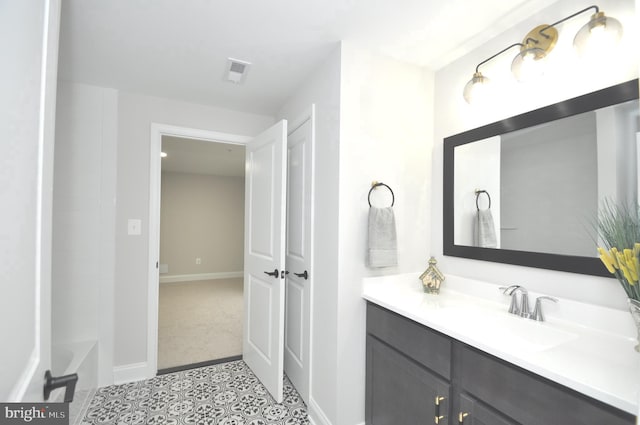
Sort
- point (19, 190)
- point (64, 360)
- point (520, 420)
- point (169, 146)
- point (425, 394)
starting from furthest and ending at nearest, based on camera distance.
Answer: point (169, 146) → point (64, 360) → point (425, 394) → point (520, 420) → point (19, 190)

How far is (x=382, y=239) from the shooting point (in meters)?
1.72

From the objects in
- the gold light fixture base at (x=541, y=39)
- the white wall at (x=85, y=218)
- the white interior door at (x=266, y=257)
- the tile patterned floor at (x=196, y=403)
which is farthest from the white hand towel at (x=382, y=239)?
the white wall at (x=85, y=218)

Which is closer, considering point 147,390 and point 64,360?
point 64,360

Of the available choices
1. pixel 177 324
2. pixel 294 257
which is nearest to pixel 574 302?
pixel 294 257

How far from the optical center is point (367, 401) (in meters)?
1.71

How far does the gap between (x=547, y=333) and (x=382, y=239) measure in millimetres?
840

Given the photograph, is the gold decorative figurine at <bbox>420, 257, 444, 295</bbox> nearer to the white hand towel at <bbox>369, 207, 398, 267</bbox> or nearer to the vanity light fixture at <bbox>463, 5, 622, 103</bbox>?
the white hand towel at <bbox>369, 207, 398, 267</bbox>

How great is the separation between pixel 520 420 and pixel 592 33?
150 cm

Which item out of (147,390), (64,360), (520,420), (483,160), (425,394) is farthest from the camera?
(147,390)

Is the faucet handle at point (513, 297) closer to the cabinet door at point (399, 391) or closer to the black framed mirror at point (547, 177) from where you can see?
the black framed mirror at point (547, 177)

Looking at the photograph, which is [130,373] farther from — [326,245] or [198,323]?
[326,245]

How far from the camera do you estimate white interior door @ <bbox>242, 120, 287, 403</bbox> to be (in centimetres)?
209

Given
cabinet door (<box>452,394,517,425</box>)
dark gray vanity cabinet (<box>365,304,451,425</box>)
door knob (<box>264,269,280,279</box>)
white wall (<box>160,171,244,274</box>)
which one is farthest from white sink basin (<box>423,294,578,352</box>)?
white wall (<box>160,171,244,274</box>)

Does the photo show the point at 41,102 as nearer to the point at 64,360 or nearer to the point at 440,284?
the point at 440,284
